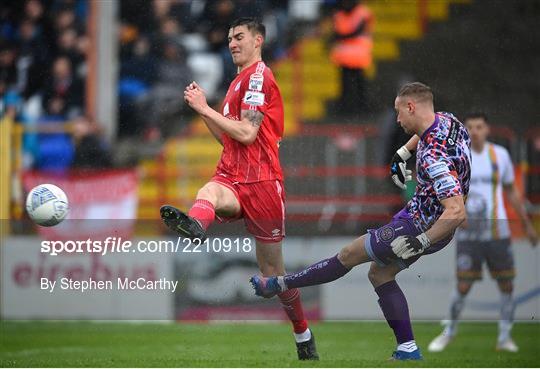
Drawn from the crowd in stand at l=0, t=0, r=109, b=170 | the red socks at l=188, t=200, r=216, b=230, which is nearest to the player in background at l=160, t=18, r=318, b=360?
the red socks at l=188, t=200, r=216, b=230

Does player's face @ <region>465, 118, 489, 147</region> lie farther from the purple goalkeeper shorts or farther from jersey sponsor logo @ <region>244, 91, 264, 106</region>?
jersey sponsor logo @ <region>244, 91, 264, 106</region>

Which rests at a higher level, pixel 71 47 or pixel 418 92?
pixel 71 47

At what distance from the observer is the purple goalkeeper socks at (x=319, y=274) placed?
24.0ft

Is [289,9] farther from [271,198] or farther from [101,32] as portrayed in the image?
[271,198]

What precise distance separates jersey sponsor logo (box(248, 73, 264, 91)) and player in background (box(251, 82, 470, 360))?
38.1 inches

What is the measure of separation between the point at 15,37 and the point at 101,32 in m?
1.19

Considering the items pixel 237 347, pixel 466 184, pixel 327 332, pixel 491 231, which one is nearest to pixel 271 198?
pixel 466 184

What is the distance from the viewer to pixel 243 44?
773 centimetres

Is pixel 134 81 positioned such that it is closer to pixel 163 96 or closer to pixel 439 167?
pixel 163 96

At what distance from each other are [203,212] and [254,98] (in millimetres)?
881

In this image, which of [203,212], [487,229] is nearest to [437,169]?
[203,212]

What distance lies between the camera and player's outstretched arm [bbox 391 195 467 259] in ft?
22.1

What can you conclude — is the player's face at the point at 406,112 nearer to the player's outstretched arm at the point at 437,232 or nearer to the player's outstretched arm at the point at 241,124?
the player's outstretched arm at the point at 437,232

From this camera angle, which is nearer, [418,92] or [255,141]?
[418,92]
